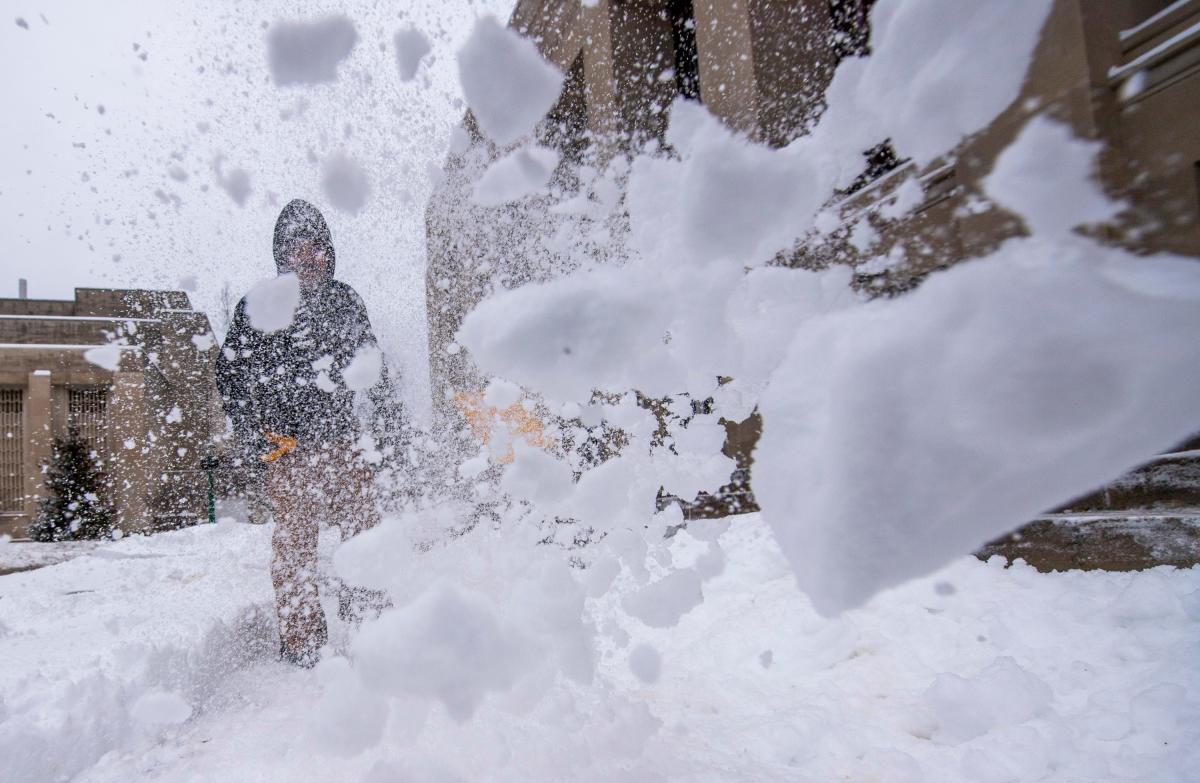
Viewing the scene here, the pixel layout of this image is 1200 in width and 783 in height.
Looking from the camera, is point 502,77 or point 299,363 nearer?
point 502,77

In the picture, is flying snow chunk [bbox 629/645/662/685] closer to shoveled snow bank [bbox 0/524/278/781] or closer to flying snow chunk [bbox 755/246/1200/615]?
flying snow chunk [bbox 755/246/1200/615]

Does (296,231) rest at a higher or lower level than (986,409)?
higher

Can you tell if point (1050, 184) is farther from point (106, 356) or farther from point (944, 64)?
point (106, 356)

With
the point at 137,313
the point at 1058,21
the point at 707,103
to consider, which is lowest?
the point at 1058,21

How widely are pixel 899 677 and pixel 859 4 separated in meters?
4.08

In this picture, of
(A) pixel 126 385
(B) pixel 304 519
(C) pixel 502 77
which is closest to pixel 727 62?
(C) pixel 502 77

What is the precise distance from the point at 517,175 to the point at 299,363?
1.27 m

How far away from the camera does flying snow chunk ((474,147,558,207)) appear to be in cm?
170

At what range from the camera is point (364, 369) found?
242cm

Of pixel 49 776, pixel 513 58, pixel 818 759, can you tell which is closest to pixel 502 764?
pixel 818 759

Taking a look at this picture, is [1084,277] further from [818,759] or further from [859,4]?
[859,4]

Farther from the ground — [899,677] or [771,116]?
[771,116]

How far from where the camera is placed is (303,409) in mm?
2473

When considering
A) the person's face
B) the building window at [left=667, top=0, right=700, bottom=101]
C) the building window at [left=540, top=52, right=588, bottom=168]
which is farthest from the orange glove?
the building window at [left=540, top=52, right=588, bottom=168]
